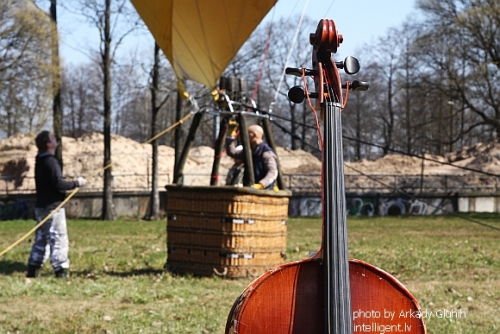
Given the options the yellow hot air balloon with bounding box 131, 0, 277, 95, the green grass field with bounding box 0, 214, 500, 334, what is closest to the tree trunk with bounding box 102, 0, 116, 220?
the green grass field with bounding box 0, 214, 500, 334

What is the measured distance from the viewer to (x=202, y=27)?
6430 mm

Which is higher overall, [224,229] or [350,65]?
[350,65]

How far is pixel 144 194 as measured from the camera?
3067 cm

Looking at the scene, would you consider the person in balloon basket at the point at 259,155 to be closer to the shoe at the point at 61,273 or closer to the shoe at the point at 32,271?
the shoe at the point at 61,273

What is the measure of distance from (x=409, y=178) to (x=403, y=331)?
124 feet

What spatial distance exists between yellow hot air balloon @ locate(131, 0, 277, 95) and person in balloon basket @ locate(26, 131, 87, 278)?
1.75 m

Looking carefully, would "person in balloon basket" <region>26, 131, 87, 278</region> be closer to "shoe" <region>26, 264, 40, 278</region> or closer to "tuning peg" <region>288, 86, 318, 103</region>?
"shoe" <region>26, 264, 40, 278</region>

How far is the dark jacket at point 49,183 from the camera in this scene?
27.2ft

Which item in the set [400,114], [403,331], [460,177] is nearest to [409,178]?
[460,177]

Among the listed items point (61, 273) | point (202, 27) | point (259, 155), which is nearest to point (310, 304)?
point (202, 27)

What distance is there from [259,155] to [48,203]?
2.38 meters

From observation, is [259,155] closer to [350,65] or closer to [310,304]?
[350,65]

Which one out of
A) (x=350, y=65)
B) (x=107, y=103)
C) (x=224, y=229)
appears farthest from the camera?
(x=107, y=103)

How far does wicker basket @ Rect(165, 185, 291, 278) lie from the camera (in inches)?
304
